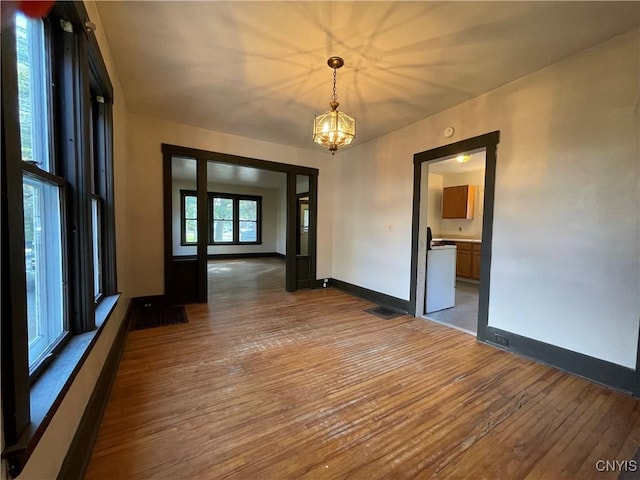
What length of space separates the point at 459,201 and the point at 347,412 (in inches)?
233

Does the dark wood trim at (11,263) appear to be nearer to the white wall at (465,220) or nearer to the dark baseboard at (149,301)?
the dark baseboard at (149,301)

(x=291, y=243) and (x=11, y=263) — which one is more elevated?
(x=11, y=263)

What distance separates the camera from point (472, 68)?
2.46 metres

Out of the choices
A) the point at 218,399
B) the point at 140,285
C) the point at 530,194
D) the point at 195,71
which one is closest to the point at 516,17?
the point at 530,194

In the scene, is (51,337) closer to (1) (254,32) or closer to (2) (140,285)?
(1) (254,32)

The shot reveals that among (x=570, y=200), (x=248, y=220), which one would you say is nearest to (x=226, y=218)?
(x=248, y=220)

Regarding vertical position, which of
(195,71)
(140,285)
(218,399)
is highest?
(195,71)

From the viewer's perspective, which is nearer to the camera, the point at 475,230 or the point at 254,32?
the point at 254,32

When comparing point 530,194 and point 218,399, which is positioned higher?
point 530,194

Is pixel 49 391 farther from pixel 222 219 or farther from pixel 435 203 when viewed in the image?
pixel 222 219

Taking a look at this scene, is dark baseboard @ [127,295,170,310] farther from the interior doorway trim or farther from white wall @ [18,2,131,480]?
the interior doorway trim

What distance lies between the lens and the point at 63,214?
4.77 feet

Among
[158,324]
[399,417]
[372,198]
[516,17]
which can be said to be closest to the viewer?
[399,417]

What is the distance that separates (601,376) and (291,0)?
11.9 feet
